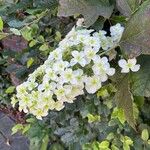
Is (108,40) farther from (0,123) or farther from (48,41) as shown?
(0,123)

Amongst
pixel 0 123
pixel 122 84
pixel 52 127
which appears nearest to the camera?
pixel 122 84

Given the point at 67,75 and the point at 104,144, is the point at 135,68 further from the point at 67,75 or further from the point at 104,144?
the point at 104,144

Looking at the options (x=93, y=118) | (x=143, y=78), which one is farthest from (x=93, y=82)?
(x=93, y=118)

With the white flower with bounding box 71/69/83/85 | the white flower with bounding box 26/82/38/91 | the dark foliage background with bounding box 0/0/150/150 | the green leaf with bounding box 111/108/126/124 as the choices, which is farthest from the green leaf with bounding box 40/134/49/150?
the white flower with bounding box 71/69/83/85

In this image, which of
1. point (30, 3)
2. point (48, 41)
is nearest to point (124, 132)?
point (48, 41)

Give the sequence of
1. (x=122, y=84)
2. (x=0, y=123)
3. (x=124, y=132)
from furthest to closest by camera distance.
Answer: (x=0, y=123) < (x=124, y=132) < (x=122, y=84)

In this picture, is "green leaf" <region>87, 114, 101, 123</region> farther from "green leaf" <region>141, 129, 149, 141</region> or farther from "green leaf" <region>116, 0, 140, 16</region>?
"green leaf" <region>116, 0, 140, 16</region>

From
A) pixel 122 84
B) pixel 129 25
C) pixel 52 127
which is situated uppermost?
pixel 129 25

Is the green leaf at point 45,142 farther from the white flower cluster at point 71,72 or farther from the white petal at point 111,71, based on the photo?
the white petal at point 111,71
